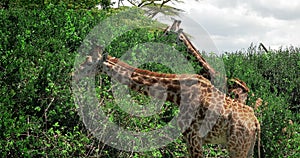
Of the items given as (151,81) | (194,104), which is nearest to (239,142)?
(194,104)

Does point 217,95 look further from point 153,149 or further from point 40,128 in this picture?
point 40,128

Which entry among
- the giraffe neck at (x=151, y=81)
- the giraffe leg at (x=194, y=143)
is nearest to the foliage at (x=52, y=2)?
the giraffe neck at (x=151, y=81)

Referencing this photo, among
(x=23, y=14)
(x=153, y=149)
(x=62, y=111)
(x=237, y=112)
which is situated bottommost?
(x=153, y=149)

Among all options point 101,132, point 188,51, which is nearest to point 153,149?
point 101,132

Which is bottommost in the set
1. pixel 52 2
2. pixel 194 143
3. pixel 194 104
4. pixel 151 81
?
pixel 194 143

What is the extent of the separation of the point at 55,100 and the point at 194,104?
225 centimetres

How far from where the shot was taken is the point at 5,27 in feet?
28.5

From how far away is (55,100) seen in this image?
25.0 ft

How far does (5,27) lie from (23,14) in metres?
0.68

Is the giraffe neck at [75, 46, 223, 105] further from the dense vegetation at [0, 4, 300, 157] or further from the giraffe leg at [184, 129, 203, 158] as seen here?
the dense vegetation at [0, 4, 300, 157]

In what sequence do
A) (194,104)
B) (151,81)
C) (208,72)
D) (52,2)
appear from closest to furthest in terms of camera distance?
(151,81) → (194,104) → (208,72) → (52,2)

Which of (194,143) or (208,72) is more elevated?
(208,72)

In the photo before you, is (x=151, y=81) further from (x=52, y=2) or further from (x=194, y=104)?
(x=52, y=2)

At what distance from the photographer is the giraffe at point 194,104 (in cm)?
648
